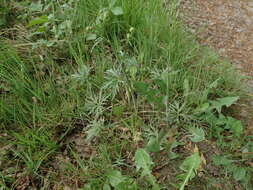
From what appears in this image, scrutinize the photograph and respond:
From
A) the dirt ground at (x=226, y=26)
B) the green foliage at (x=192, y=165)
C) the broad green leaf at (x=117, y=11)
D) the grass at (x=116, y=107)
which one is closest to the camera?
the green foliage at (x=192, y=165)

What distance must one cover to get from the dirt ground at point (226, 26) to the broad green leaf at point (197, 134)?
0.52 metres

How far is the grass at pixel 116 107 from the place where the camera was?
1.34m

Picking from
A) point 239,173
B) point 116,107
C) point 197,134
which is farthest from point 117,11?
point 239,173

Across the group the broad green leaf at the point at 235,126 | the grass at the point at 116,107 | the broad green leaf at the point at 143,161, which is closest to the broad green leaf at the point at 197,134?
the grass at the point at 116,107

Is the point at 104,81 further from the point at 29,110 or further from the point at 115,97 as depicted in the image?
the point at 29,110

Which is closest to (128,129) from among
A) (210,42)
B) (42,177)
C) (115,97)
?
(115,97)

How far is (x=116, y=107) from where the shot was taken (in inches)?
60.2

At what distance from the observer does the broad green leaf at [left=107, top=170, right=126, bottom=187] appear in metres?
1.25

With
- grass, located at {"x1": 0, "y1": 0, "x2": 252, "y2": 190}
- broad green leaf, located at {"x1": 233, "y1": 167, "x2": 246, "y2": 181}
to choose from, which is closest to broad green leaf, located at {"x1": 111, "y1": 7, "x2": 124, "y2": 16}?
grass, located at {"x1": 0, "y1": 0, "x2": 252, "y2": 190}

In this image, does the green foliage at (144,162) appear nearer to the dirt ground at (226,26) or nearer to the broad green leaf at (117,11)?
the dirt ground at (226,26)

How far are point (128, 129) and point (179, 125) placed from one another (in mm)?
311

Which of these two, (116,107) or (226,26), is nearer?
(116,107)

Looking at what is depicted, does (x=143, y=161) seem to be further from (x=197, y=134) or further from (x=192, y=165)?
(x=197, y=134)

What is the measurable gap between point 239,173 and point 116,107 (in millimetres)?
767
